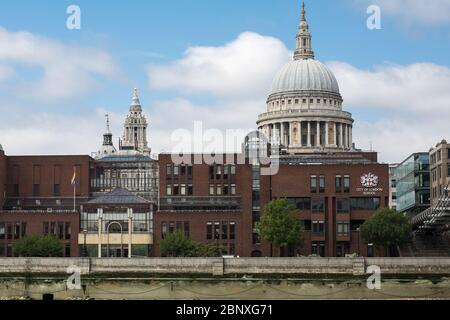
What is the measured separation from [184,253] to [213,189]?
647 inches

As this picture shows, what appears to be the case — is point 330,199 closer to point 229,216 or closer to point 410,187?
point 229,216

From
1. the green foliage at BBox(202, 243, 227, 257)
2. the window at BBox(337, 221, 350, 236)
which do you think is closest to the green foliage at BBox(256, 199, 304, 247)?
the green foliage at BBox(202, 243, 227, 257)

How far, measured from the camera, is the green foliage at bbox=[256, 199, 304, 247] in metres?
89.1

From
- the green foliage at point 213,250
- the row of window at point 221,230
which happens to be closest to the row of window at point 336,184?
the row of window at point 221,230

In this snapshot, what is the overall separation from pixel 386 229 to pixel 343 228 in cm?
915

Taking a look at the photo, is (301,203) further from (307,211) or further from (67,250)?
(67,250)

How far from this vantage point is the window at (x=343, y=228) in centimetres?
9831

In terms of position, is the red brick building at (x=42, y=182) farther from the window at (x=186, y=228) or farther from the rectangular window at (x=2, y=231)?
the window at (x=186, y=228)

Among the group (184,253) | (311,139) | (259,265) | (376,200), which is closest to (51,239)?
(184,253)

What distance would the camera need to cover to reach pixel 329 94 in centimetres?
15500

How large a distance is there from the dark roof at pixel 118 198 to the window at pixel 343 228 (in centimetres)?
2117

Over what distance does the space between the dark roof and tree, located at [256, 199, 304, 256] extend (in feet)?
60.4

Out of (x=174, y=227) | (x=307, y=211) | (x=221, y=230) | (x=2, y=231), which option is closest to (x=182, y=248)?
(x=174, y=227)

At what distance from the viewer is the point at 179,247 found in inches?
3659
